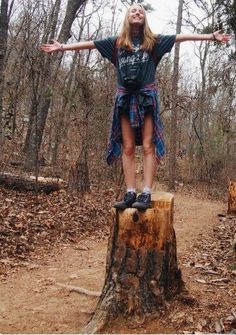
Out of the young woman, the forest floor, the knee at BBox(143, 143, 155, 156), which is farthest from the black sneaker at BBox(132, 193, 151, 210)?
the forest floor

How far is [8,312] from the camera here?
445cm

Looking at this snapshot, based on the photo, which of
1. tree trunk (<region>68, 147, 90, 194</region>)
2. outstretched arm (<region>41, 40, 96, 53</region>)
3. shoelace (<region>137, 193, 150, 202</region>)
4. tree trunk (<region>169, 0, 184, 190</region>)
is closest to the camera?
shoelace (<region>137, 193, 150, 202</region>)

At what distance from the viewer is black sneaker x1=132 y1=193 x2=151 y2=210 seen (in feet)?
13.1

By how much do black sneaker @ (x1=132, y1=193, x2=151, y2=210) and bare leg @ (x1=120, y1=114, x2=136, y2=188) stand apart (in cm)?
25

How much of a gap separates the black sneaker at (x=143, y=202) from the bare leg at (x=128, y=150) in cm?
25

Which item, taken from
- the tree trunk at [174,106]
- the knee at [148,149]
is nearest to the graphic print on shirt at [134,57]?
the knee at [148,149]

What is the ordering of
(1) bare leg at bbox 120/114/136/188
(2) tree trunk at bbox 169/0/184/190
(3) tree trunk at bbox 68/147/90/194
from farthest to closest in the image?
(2) tree trunk at bbox 169/0/184/190 → (3) tree trunk at bbox 68/147/90/194 → (1) bare leg at bbox 120/114/136/188

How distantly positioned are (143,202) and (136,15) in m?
1.84

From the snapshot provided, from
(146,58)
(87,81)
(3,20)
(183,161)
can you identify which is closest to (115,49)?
(146,58)

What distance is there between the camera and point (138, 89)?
13.9 ft

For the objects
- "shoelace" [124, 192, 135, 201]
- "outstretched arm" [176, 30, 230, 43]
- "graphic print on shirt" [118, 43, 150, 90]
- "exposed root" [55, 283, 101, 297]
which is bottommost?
"exposed root" [55, 283, 101, 297]

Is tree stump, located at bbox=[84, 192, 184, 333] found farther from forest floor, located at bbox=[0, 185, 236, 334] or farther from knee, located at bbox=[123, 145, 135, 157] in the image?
knee, located at bbox=[123, 145, 135, 157]

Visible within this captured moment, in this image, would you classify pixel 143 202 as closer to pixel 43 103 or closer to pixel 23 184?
pixel 23 184

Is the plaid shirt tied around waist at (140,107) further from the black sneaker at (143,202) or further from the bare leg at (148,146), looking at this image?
the black sneaker at (143,202)
